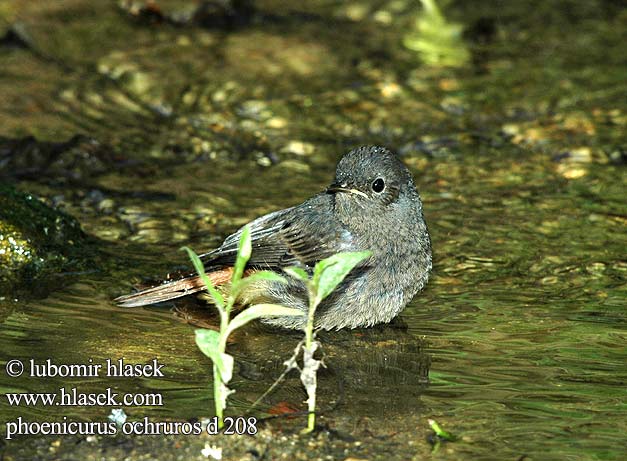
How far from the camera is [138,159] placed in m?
9.27

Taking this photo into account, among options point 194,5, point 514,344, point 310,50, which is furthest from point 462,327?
point 194,5

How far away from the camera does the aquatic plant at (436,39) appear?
11391 millimetres

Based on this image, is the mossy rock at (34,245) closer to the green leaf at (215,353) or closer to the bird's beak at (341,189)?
the bird's beak at (341,189)

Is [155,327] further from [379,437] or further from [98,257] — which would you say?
[379,437]

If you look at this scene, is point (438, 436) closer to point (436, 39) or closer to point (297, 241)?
point (297, 241)

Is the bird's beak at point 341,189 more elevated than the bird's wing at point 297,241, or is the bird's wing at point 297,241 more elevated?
the bird's beak at point 341,189

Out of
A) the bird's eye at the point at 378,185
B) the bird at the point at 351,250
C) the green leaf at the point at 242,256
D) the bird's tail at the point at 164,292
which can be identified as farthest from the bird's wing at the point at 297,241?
the green leaf at the point at 242,256

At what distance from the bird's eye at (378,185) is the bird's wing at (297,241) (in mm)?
318

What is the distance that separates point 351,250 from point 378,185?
446 millimetres

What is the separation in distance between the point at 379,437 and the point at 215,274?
2284mm

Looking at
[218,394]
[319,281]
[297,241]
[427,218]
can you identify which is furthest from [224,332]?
[427,218]

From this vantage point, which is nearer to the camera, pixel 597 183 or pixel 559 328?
pixel 559 328

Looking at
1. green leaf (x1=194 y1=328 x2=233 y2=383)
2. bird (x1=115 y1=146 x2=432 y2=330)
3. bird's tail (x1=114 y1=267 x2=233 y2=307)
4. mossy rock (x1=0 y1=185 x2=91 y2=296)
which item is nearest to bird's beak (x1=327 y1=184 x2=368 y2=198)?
bird (x1=115 y1=146 x2=432 y2=330)

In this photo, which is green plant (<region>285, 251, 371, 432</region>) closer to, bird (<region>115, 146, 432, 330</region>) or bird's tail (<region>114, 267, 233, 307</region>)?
bird (<region>115, 146, 432, 330</region>)
